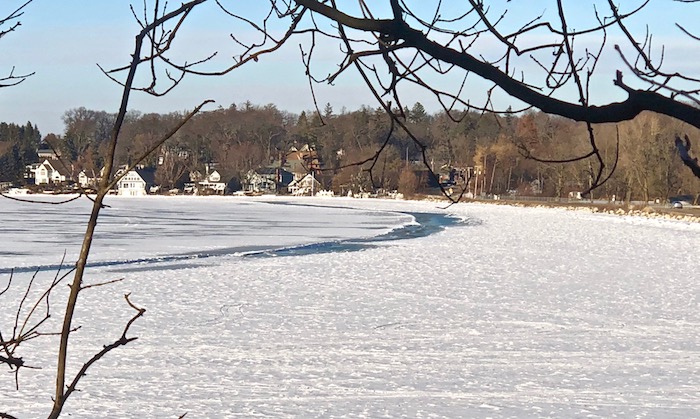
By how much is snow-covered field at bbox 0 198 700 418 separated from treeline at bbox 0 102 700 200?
1.84 metres

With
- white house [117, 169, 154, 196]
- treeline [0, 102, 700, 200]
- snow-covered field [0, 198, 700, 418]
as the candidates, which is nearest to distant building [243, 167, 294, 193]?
treeline [0, 102, 700, 200]

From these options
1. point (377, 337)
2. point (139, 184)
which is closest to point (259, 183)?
point (139, 184)

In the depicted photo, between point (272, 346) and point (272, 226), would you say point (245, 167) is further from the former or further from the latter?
point (272, 346)

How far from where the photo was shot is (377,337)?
9859 mm

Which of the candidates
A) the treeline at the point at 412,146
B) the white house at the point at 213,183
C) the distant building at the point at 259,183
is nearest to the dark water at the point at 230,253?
the treeline at the point at 412,146

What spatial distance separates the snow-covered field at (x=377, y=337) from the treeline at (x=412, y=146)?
1.84 m

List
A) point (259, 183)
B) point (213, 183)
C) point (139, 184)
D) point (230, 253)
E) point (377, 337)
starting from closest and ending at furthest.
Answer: point (377, 337) → point (230, 253) → point (259, 183) → point (139, 184) → point (213, 183)

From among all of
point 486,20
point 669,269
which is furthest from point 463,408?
point 669,269

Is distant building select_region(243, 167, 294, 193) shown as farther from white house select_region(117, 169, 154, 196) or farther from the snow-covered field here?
the snow-covered field

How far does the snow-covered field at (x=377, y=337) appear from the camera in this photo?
7.20m

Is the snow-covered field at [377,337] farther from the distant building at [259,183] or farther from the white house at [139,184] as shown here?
the white house at [139,184]

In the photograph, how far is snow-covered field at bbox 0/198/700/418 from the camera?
23.6 feet

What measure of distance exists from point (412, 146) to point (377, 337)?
791cm

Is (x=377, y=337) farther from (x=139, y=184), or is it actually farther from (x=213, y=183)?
(x=139, y=184)
